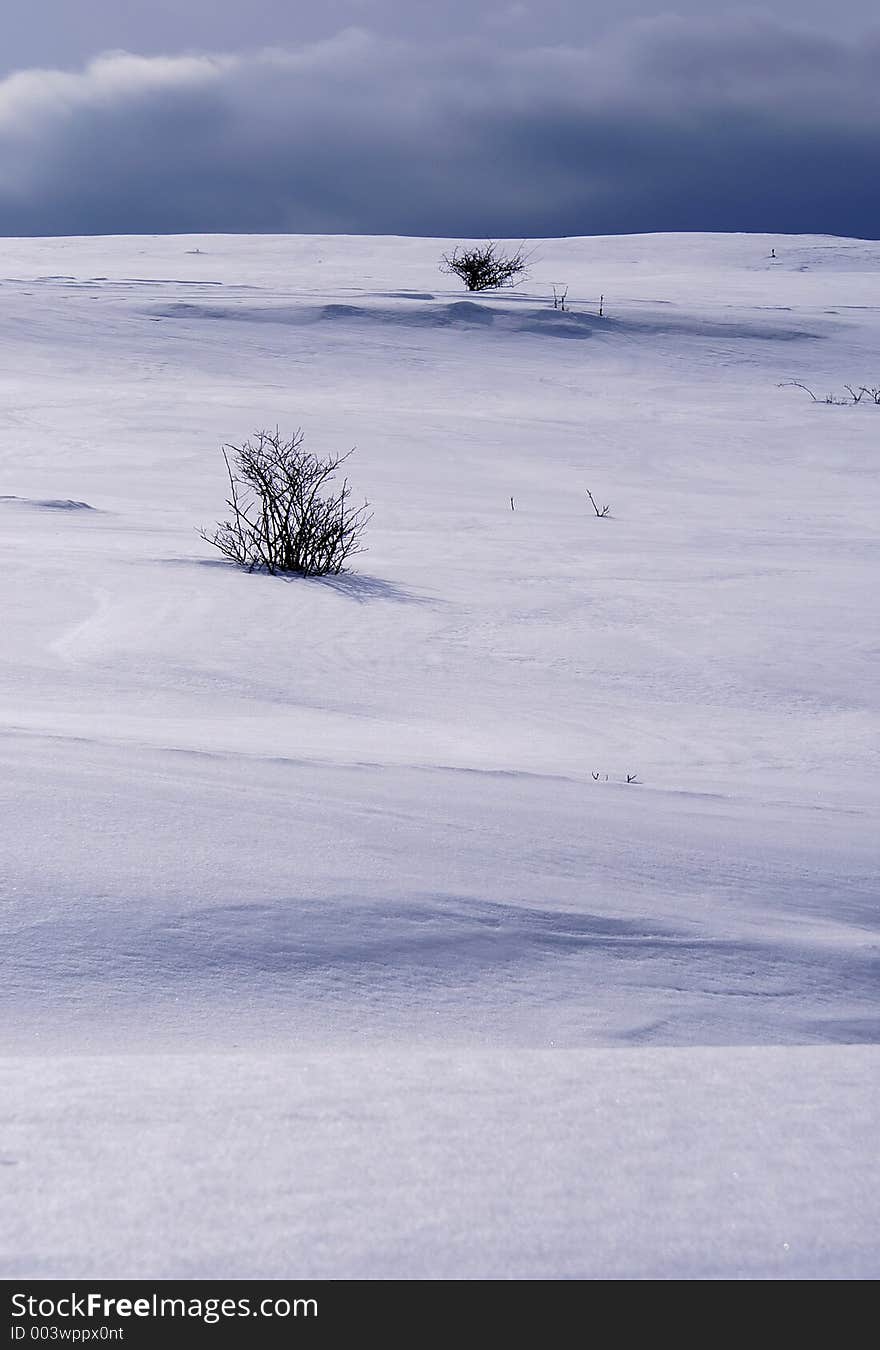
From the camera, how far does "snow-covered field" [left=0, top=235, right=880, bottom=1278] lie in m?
0.94

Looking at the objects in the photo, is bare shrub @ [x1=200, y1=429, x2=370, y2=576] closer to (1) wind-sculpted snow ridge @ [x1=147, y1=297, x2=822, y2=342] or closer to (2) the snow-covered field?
(2) the snow-covered field

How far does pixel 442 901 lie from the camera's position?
1731mm

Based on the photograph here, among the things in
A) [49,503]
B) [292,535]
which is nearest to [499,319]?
[49,503]

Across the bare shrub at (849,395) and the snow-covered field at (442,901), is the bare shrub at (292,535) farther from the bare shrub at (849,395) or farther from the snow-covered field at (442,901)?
the bare shrub at (849,395)

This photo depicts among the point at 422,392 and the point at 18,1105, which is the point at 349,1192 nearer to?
the point at 18,1105

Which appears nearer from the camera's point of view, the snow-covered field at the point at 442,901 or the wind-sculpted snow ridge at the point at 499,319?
the snow-covered field at the point at 442,901

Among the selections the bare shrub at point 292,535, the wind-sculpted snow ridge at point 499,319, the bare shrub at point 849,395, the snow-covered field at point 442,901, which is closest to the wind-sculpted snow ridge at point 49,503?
the snow-covered field at point 442,901

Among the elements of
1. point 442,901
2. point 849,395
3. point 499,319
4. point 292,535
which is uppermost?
point 499,319

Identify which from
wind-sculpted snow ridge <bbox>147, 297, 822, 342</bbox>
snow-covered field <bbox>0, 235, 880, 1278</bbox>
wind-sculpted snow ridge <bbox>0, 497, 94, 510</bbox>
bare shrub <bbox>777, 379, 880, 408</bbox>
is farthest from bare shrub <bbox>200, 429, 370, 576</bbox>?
wind-sculpted snow ridge <bbox>147, 297, 822, 342</bbox>

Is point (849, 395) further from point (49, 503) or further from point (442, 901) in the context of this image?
point (442, 901)

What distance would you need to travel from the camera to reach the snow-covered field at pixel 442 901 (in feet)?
3.07

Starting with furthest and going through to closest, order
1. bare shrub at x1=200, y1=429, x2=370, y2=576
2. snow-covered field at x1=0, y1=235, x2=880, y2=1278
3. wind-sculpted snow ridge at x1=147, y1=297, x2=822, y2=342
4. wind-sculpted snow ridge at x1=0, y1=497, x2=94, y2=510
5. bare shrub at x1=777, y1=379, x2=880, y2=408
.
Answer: wind-sculpted snow ridge at x1=147, y1=297, x2=822, y2=342 < bare shrub at x1=777, y1=379, x2=880, y2=408 < wind-sculpted snow ridge at x1=0, y1=497, x2=94, y2=510 < bare shrub at x1=200, y1=429, x2=370, y2=576 < snow-covered field at x1=0, y1=235, x2=880, y2=1278

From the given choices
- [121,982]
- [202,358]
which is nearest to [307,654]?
[121,982]

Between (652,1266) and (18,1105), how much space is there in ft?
1.79
